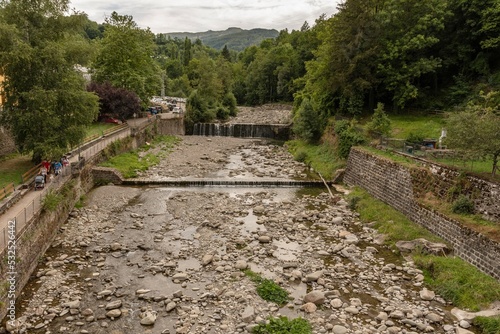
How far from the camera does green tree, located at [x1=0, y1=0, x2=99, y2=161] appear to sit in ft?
69.6

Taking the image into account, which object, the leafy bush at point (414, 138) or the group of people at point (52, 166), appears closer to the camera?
the group of people at point (52, 166)

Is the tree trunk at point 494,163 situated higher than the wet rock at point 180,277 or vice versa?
the tree trunk at point 494,163

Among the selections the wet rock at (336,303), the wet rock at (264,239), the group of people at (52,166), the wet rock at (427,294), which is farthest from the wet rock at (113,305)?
the group of people at (52,166)

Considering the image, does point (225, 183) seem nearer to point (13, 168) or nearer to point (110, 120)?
point (13, 168)

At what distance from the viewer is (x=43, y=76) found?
22.2 m

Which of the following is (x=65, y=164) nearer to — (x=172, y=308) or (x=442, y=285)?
(x=172, y=308)

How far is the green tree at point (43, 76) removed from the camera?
2120cm

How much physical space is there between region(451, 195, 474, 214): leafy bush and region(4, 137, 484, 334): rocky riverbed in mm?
4205

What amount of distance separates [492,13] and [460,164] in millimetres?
23812

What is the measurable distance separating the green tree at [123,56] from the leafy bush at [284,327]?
43.5 meters

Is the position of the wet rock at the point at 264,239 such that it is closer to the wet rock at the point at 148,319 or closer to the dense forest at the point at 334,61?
the wet rock at the point at 148,319

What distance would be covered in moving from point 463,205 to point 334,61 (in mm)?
22827

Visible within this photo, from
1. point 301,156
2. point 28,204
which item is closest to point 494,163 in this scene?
point 301,156

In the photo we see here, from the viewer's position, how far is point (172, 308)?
521 inches
